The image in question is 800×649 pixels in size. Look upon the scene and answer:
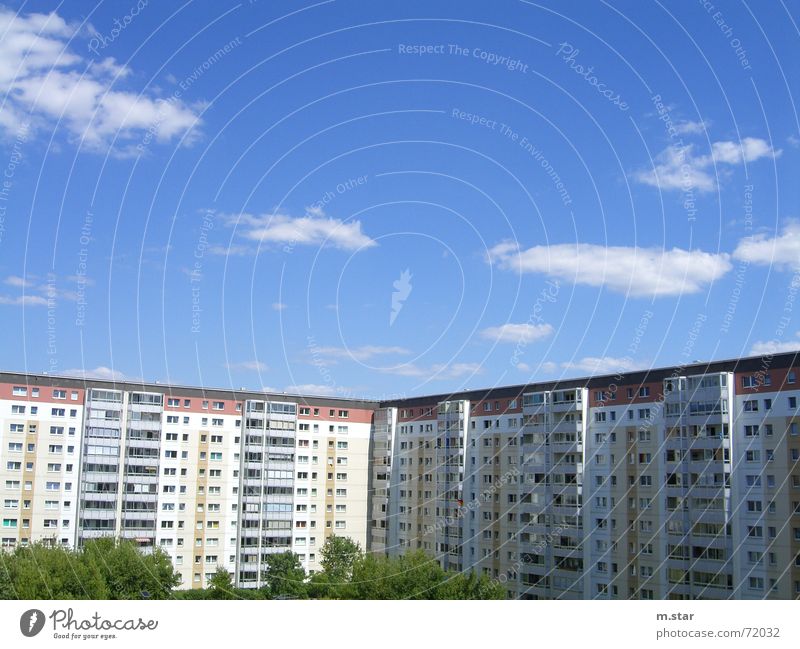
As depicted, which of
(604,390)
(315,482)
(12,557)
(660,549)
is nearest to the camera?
(12,557)

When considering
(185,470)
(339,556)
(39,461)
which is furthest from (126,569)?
(339,556)

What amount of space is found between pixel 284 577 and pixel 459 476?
5022 mm

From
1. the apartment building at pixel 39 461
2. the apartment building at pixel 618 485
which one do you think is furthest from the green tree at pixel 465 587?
the apartment building at pixel 39 461

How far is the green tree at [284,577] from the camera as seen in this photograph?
15102 millimetres

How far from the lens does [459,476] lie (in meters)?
18.0

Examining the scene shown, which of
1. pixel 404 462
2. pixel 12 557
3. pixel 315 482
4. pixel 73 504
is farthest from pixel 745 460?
pixel 73 504

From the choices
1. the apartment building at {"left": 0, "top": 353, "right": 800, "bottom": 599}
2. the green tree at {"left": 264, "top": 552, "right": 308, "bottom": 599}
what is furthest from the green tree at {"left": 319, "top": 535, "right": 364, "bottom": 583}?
the apartment building at {"left": 0, "top": 353, "right": 800, "bottom": 599}

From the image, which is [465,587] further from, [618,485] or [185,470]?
[185,470]

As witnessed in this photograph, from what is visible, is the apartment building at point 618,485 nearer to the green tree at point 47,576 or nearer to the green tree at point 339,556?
the green tree at point 339,556

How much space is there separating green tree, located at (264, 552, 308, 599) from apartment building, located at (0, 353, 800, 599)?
1440mm

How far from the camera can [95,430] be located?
55.3 feet

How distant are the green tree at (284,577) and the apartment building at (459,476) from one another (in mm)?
1440

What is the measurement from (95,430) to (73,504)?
5.62ft

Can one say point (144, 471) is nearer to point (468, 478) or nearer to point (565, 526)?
point (468, 478)
